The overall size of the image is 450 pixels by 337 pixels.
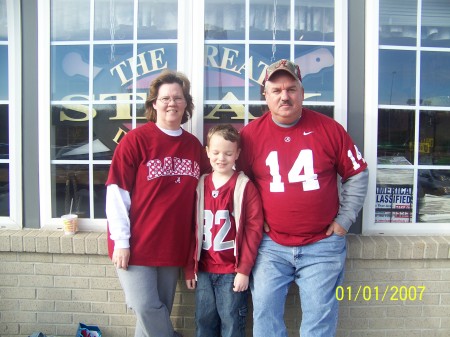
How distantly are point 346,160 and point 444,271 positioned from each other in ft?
4.20

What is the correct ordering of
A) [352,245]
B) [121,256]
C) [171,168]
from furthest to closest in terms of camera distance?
1. [352,245]
2. [171,168]
3. [121,256]

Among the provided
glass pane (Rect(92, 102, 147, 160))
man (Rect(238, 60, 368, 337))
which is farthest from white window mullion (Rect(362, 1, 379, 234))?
glass pane (Rect(92, 102, 147, 160))

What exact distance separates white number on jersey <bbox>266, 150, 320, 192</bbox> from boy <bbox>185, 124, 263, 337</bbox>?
0.15 metres

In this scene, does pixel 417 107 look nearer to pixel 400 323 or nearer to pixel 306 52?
pixel 306 52

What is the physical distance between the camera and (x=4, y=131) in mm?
2852

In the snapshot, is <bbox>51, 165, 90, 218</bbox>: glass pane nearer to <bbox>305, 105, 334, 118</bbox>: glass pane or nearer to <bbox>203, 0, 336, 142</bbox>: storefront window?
<bbox>203, 0, 336, 142</bbox>: storefront window

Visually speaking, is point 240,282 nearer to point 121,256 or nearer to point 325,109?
point 121,256

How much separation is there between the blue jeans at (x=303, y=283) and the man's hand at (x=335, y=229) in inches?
1.0

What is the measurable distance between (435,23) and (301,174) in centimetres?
173

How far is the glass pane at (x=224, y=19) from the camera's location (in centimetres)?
278

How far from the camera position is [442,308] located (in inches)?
109

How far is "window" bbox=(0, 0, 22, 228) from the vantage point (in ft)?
9.15

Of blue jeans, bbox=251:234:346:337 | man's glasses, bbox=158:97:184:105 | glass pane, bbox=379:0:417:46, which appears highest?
glass pane, bbox=379:0:417:46
